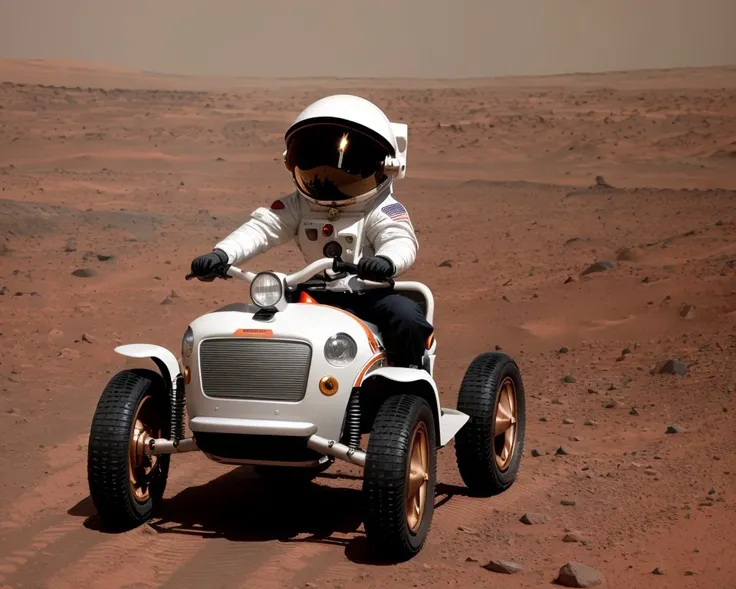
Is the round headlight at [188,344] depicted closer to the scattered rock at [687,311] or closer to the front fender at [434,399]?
the front fender at [434,399]

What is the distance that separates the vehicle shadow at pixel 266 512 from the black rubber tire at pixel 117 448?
0.17 meters

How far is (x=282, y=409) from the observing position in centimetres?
600

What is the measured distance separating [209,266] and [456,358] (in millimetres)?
4876

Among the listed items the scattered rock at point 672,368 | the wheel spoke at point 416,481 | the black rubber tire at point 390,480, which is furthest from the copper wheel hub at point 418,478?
the scattered rock at point 672,368

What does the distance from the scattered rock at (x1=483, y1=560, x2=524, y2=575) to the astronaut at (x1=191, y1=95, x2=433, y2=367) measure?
1.16 metres

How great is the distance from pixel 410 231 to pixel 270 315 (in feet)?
3.89

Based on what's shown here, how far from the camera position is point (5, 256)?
51.6 feet

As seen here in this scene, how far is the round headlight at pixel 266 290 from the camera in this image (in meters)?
6.14

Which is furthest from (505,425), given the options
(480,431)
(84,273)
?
(84,273)

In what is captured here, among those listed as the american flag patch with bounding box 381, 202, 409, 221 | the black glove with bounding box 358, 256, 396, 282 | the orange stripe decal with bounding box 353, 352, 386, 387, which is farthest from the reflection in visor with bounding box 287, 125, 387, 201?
the orange stripe decal with bounding box 353, 352, 386, 387

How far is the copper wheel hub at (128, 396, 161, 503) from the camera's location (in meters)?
6.30

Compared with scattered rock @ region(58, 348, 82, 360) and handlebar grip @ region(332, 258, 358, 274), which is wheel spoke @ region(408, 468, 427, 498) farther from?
scattered rock @ region(58, 348, 82, 360)

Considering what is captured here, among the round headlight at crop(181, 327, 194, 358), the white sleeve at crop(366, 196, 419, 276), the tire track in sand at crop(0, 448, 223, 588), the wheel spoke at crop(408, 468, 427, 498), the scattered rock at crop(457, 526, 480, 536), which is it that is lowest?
the tire track in sand at crop(0, 448, 223, 588)

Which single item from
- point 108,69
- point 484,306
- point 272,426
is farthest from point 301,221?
point 108,69
